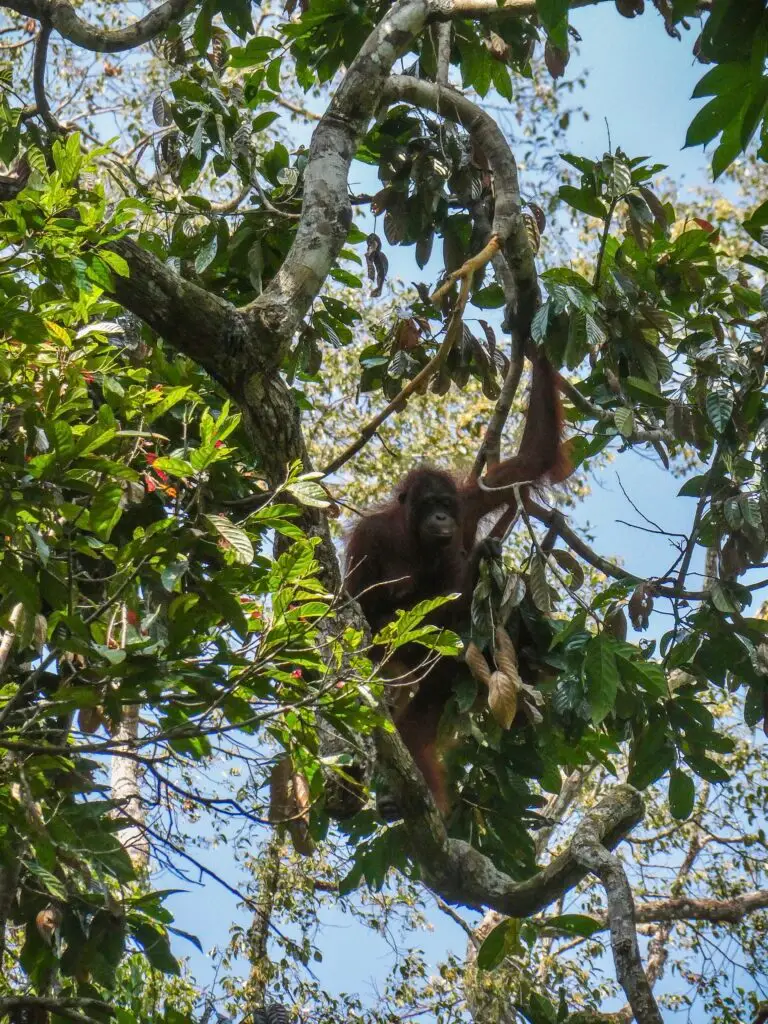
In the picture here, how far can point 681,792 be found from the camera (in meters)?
4.33

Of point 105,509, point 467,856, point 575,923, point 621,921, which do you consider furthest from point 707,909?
point 105,509

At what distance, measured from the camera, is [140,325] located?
4.09 m

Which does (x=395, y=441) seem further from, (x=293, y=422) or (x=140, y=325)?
(x=293, y=422)

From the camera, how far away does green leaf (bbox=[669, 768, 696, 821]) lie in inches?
170

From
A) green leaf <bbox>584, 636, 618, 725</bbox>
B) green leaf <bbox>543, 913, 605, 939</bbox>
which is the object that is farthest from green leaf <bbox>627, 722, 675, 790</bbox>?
green leaf <bbox>543, 913, 605, 939</bbox>

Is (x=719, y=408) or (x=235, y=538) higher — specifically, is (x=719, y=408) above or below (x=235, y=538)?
above

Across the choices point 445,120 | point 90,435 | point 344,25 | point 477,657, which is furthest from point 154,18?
point 477,657

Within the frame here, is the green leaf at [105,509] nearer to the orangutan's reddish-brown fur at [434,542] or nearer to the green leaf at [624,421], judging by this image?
the green leaf at [624,421]

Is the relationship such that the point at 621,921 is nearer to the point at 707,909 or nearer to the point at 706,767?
the point at 706,767

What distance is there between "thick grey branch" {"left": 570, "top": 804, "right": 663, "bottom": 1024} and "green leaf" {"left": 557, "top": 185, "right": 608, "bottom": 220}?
237cm

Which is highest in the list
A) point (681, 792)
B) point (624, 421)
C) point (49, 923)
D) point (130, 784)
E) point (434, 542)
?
point (434, 542)

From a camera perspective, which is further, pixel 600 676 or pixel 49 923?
pixel 600 676

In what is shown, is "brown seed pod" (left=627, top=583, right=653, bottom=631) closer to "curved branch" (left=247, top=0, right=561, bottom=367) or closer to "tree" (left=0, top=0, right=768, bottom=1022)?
"tree" (left=0, top=0, right=768, bottom=1022)

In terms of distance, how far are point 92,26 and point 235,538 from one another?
8.88 ft
